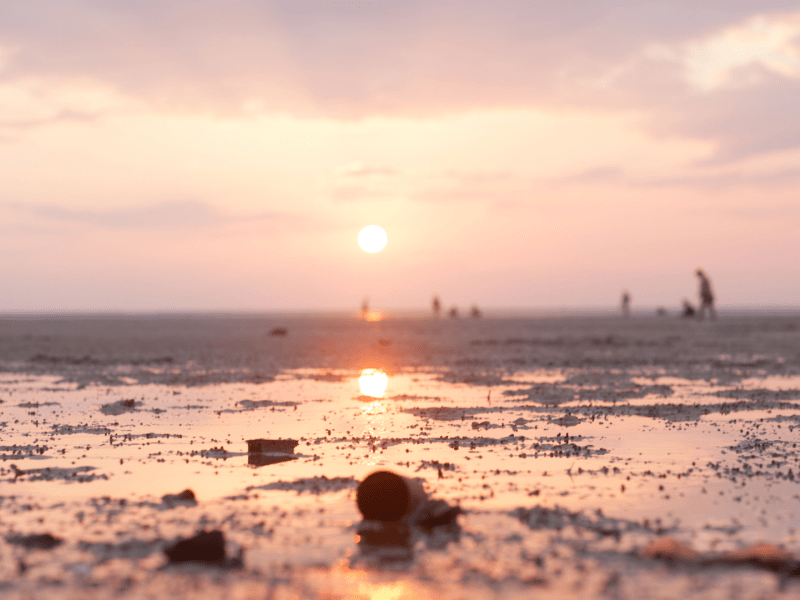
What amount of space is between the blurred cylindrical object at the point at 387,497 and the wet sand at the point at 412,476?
259 mm

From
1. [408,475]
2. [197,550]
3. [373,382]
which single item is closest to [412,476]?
[408,475]

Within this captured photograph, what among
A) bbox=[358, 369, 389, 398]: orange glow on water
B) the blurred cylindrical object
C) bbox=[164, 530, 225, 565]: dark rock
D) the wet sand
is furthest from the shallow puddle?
bbox=[358, 369, 389, 398]: orange glow on water

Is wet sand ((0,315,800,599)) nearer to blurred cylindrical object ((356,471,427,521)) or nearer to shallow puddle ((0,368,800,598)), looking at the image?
shallow puddle ((0,368,800,598))

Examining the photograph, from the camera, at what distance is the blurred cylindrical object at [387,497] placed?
23.9 feet

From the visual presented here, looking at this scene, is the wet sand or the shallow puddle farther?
the shallow puddle

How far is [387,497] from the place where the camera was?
7.29 m

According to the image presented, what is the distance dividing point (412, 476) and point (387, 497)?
1.88 m

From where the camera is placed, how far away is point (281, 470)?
9.45 metres

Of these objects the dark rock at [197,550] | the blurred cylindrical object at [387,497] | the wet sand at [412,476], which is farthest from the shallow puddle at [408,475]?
the blurred cylindrical object at [387,497]

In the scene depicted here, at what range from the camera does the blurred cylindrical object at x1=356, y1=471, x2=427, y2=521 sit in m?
7.27

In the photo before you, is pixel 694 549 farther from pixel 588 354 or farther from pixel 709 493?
pixel 588 354

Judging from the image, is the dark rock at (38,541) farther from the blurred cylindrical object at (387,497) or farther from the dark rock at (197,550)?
the blurred cylindrical object at (387,497)

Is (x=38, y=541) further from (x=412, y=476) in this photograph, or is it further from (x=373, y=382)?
(x=373, y=382)

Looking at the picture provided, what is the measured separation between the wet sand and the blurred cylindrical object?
0.26 metres
